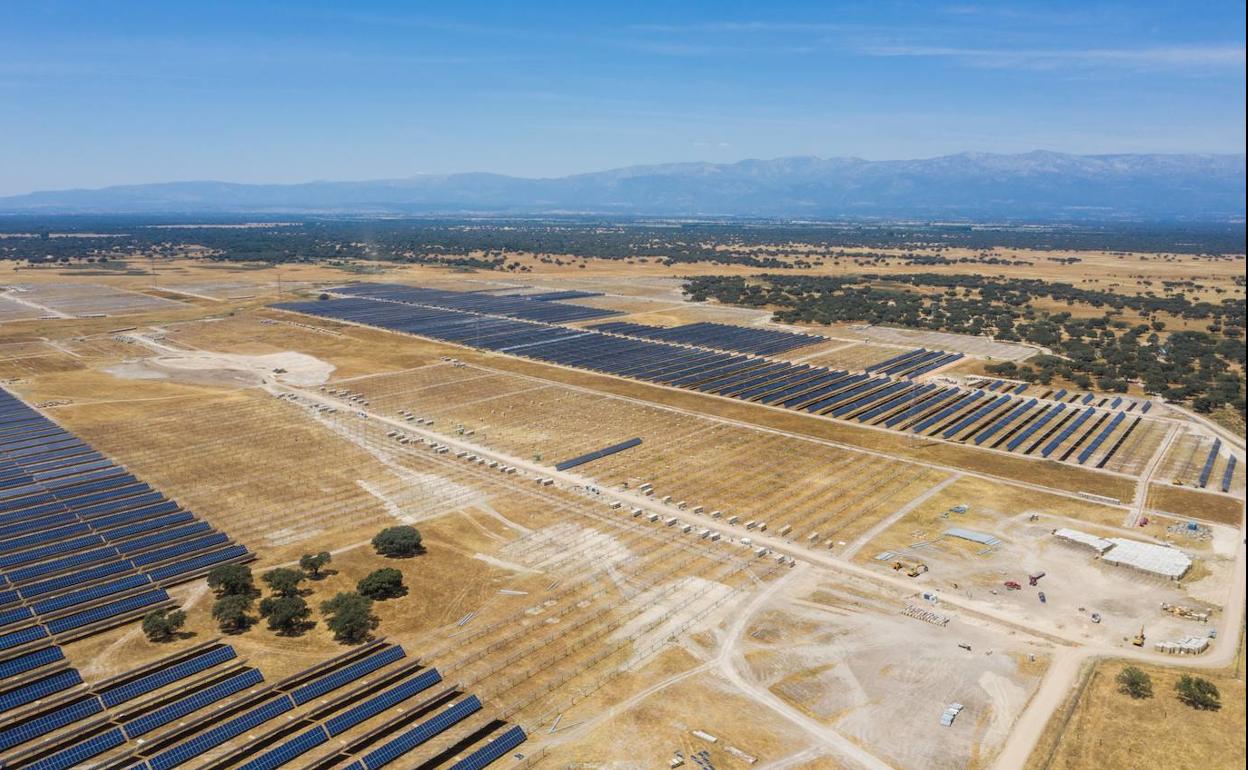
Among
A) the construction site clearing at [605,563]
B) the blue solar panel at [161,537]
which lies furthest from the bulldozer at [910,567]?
the blue solar panel at [161,537]

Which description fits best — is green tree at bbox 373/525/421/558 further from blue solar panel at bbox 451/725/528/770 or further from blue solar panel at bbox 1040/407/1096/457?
blue solar panel at bbox 1040/407/1096/457

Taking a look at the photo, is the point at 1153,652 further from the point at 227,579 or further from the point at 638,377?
the point at 638,377

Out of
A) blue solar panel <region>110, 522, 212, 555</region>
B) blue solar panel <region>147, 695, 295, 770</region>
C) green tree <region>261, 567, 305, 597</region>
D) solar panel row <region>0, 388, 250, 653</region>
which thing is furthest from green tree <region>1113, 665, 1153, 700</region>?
blue solar panel <region>110, 522, 212, 555</region>

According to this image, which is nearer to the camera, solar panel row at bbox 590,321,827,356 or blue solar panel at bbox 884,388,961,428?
blue solar panel at bbox 884,388,961,428

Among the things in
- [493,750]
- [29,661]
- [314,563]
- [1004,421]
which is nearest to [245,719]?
[493,750]

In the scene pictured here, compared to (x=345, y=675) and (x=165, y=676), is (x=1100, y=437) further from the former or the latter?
(x=165, y=676)

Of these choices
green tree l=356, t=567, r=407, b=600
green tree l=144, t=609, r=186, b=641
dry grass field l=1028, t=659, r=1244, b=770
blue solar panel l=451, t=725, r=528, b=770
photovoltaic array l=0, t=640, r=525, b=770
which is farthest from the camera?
green tree l=356, t=567, r=407, b=600

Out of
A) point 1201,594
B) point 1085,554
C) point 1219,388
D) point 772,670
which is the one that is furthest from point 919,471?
point 1219,388

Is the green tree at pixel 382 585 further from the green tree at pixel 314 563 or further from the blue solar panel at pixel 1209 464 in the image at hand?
the blue solar panel at pixel 1209 464
